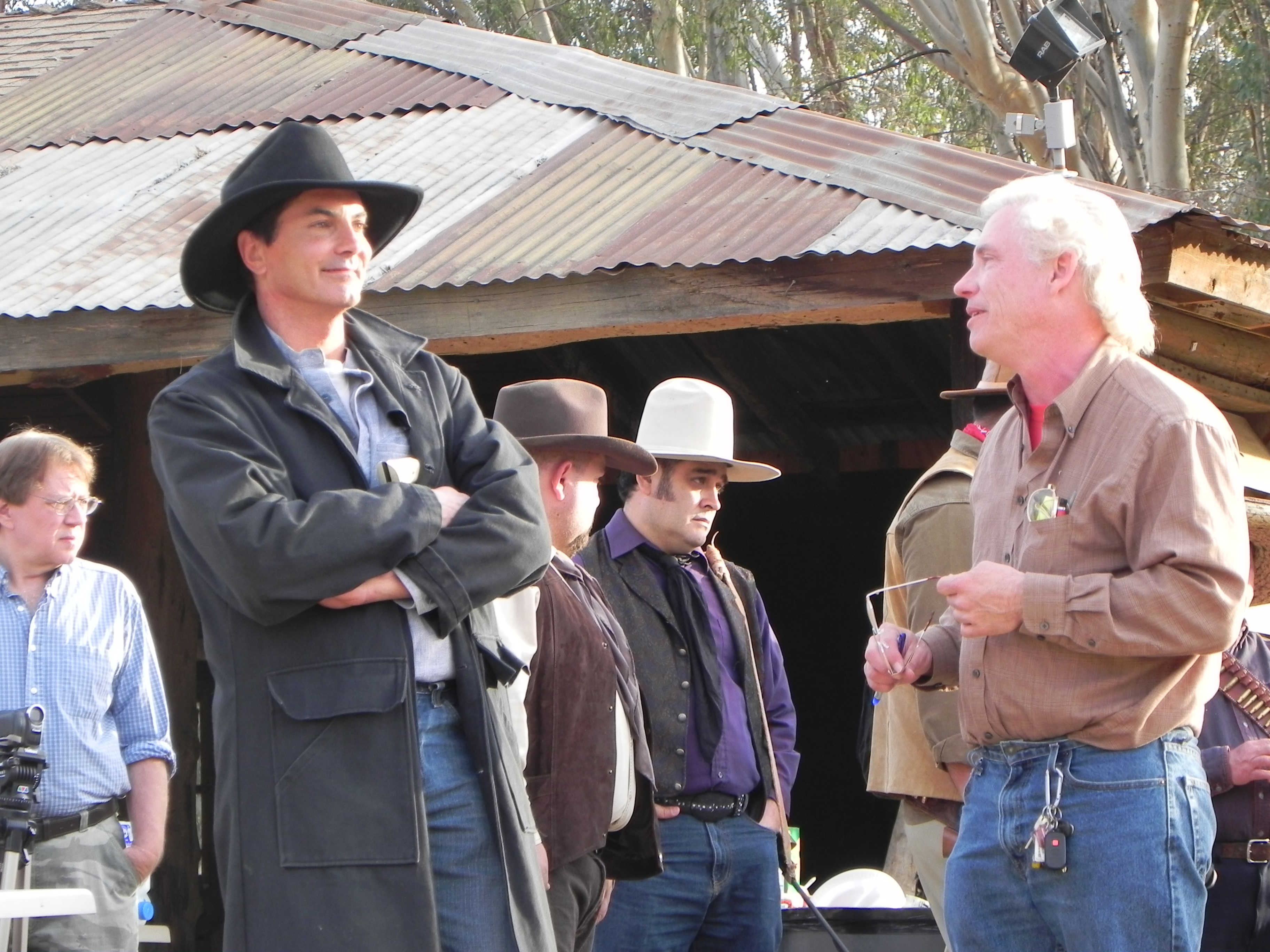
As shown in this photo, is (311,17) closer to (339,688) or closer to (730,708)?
(730,708)

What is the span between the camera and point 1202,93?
60.8 ft

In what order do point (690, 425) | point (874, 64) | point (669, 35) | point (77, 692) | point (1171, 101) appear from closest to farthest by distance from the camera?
point (77, 692), point (690, 425), point (1171, 101), point (669, 35), point (874, 64)

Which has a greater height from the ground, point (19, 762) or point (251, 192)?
point (251, 192)

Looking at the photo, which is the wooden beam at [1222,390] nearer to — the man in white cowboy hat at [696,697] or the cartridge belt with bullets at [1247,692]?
the man in white cowboy hat at [696,697]

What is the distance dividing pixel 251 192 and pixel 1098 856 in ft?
5.80

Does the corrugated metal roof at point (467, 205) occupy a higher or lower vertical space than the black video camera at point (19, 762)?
higher

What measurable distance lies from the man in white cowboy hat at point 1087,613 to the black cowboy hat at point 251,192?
1.18 m

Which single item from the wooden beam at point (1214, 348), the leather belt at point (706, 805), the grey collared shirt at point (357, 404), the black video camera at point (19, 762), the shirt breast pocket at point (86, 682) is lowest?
the leather belt at point (706, 805)

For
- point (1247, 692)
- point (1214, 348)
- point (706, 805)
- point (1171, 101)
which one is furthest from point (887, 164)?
point (1171, 101)

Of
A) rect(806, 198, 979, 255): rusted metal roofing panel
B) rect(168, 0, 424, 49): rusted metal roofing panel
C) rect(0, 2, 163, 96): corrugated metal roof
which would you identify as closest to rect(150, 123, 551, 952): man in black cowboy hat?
rect(806, 198, 979, 255): rusted metal roofing panel

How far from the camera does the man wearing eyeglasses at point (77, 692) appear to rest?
12.7 ft

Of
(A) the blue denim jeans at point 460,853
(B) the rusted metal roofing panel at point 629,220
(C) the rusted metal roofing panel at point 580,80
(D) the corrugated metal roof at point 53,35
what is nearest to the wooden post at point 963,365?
(B) the rusted metal roofing panel at point 629,220

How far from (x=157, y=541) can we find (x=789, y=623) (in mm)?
3618

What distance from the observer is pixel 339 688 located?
2.49m
